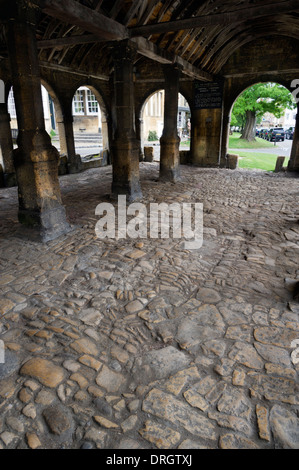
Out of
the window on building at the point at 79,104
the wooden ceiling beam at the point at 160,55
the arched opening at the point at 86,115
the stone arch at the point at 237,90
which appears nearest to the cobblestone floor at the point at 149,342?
the wooden ceiling beam at the point at 160,55

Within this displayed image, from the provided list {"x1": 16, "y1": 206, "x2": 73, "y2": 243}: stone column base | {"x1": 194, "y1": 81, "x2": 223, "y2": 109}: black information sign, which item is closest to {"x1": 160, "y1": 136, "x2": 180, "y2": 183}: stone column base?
{"x1": 194, "y1": 81, "x2": 223, "y2": 109}: black information sign

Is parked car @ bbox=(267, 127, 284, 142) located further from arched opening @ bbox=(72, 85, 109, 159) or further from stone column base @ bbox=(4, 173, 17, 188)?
stone column base @ bbox=(4, 173, 17, 188)

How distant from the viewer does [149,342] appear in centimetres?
299

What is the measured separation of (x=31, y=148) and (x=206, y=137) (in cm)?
1049

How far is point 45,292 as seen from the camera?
3.81 m

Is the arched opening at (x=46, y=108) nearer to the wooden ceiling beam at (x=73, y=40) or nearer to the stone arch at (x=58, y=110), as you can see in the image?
the stone arch at (x=58, y=110)

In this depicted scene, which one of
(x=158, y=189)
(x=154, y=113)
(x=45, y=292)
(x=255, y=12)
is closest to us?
(x=45, y=292)

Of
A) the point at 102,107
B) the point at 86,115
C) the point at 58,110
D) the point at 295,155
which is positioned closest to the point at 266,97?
the point at 295,155

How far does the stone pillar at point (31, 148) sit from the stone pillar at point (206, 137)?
9939 mm

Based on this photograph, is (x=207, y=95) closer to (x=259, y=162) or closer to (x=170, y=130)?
(x=170, y=130)

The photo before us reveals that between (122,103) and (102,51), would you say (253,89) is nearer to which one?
(102,51)

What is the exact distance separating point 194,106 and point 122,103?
761 centimetres
